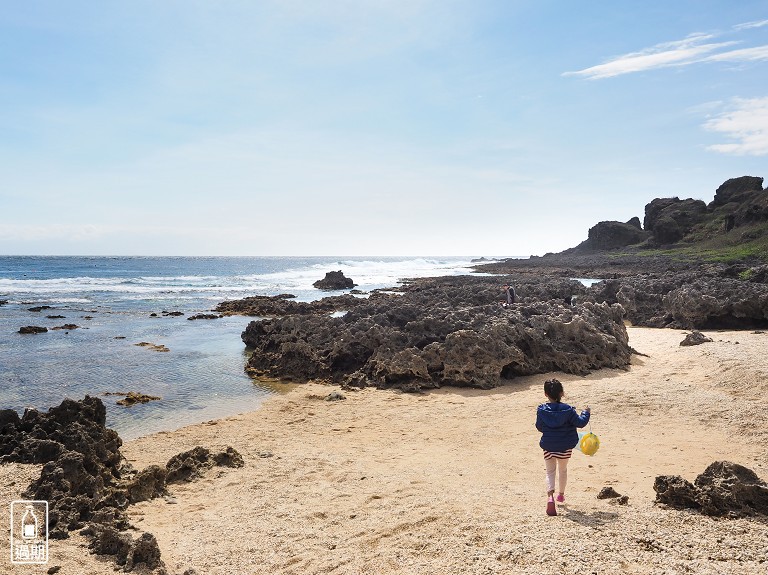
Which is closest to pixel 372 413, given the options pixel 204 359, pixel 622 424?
pixel 622 424

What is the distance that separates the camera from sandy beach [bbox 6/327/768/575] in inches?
172

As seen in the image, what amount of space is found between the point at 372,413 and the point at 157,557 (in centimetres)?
653

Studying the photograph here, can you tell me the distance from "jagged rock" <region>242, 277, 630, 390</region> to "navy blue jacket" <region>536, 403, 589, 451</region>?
6688mm

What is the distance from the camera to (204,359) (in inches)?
703

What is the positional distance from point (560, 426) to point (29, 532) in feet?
18.9

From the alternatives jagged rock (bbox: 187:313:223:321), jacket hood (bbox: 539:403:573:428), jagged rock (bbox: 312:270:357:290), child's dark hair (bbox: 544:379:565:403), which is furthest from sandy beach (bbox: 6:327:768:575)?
jagged rock (bbox: 312:270:357:290)

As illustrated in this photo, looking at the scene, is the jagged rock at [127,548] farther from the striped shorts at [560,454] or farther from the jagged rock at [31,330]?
the jagged rock at [31,330]

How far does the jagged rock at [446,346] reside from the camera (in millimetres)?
12812

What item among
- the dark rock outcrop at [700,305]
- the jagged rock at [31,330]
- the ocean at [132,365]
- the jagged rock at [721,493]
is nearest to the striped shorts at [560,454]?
the jagged rock at [721,493]

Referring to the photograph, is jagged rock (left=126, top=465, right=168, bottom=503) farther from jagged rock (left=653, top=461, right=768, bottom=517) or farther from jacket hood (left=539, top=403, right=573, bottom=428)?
jagged rock (left=653, top=461, right=768, bottom=517)

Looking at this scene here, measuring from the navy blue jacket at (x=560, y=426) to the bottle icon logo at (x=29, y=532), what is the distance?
521 centimetres

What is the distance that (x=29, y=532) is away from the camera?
498 cm

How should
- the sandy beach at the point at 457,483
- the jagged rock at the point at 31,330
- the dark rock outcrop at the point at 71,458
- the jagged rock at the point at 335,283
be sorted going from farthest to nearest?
the jagged rock at the point at 335,283
the jagged rock at the point at 31,330
the dark rock outcrop at the point at 71,458
the sandy beach at the point at 457,483

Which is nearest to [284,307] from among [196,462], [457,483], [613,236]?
[196,462]
